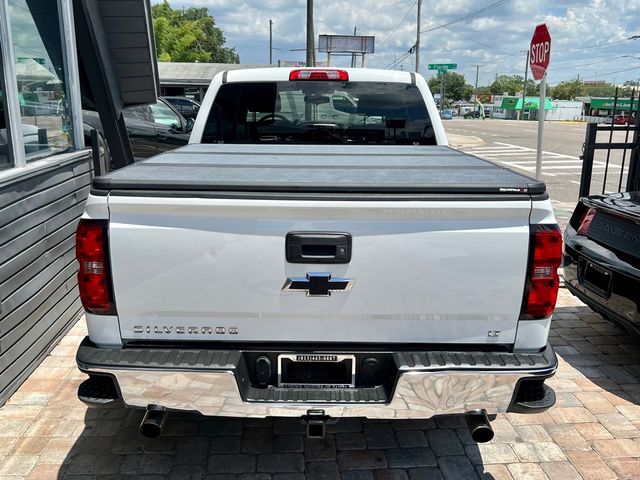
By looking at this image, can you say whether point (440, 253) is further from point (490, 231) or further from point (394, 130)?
point (394, 130)

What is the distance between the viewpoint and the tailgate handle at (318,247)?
89.7 inches

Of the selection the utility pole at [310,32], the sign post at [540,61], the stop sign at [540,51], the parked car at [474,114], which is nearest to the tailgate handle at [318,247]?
the sign post at [540,61]

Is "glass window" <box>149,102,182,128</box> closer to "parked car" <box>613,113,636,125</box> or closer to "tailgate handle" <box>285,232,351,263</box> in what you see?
"parked car" <box>613,113,636,125</box>

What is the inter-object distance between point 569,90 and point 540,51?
13869cm

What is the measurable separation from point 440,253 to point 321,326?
1.93ft

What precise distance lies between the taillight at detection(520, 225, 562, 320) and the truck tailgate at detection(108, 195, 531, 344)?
0.04m

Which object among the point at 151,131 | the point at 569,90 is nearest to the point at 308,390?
the point at 151,131

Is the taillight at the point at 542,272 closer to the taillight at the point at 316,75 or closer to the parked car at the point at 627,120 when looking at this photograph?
the taillight at the point at 316,75

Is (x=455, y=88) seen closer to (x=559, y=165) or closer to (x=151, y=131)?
(x=559, y=165)

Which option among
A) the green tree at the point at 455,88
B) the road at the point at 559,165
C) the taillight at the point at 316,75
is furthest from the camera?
the green tree at the point at 455,88

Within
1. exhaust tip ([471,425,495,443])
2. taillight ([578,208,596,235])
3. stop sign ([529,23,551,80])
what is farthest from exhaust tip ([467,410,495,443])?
stop sign ([529,23,551,80])

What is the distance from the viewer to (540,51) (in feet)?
22.0

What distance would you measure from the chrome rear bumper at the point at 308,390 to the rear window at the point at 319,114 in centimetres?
256

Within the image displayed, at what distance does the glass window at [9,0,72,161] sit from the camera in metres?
4.16
